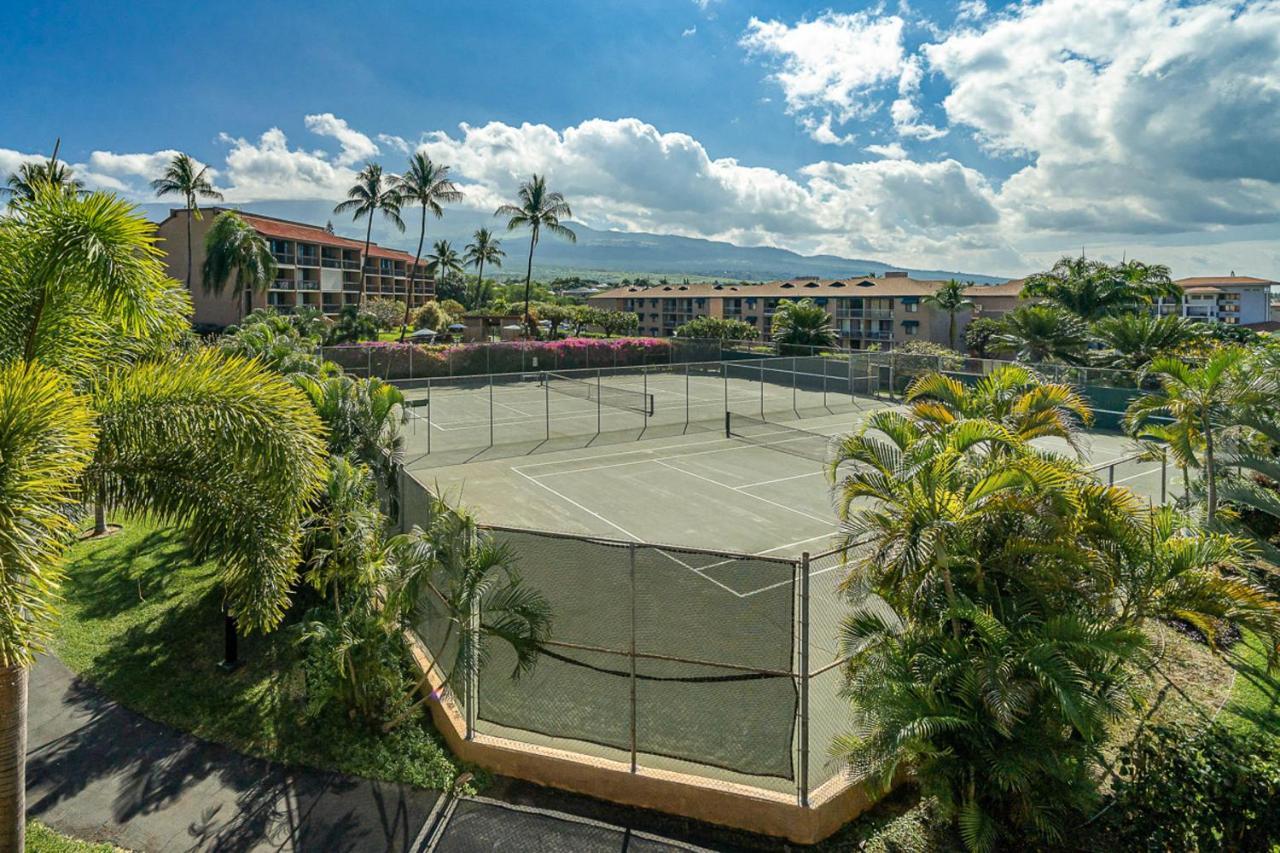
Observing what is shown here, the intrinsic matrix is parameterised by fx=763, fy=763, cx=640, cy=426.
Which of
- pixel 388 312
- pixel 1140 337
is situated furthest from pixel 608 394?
pixel 388 312

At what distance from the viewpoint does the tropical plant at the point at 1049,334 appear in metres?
36.1

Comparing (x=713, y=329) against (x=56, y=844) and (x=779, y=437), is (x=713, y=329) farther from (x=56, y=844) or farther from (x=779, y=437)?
(x=56, y=844)

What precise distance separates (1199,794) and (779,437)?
81.3ft

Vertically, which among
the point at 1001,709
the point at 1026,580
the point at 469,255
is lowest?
the point at 1001,709

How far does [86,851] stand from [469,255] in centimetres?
9772

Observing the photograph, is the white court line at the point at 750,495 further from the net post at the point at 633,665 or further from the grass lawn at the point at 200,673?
the grass lawn at the point at 200,673

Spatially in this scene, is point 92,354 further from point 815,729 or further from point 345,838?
point 815,729

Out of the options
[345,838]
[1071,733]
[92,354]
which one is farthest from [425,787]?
[1071,733]

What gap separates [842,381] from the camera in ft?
140

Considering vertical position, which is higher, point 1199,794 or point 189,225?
Result: point 189,225

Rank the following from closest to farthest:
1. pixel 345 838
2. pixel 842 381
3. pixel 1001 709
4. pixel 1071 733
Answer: pixel 1001 709, pixel 1071 733, pixel 345 838, pixel 842 381

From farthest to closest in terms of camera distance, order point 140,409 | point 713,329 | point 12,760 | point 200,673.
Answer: point 713,329 < point 200,673 < point 12,760 < point 140,409

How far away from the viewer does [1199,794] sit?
6379mm

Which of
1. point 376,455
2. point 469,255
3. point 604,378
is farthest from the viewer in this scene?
point 469,255
